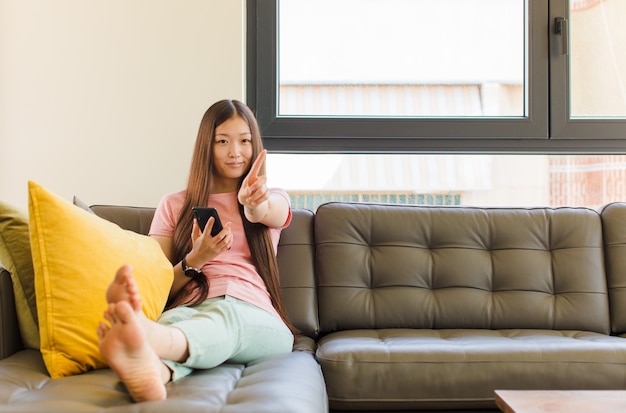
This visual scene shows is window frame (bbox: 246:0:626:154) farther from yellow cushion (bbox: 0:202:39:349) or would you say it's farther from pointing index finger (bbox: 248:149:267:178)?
yellow cushion (bbox: 0:202:39:349)

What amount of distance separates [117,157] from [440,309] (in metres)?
1.44

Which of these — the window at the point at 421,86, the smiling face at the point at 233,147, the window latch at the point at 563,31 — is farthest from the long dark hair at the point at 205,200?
the window latch at the point at 563,31

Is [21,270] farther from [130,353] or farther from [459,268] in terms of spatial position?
[459,268]

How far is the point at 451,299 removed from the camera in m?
2.35

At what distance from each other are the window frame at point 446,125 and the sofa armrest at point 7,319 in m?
1.41

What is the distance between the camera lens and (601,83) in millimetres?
2988

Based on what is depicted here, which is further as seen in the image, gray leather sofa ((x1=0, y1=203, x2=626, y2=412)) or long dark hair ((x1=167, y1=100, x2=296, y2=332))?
long dark hair ((x1=167, y1=100, x2=296, y2=332))

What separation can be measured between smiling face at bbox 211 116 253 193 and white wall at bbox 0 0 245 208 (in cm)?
61

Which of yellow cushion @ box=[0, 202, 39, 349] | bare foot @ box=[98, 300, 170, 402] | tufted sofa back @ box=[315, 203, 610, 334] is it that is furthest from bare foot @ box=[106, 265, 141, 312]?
tufted sofa back @ box=[315, 203, 610, 334]

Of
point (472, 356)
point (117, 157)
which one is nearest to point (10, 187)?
point (117, 157)

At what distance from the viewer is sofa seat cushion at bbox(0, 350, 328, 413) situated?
4.27ft

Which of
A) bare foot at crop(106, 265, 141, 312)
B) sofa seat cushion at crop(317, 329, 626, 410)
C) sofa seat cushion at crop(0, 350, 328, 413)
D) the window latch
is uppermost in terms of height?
the window latch

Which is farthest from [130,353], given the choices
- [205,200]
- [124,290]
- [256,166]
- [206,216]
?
[205,200]

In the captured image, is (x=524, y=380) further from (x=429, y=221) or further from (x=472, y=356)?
(x=429, y=221)
